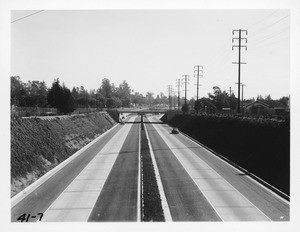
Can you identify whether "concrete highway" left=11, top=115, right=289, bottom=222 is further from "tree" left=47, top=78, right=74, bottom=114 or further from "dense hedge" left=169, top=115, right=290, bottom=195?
"tree" left=47, top=78, right=74, bottom=114

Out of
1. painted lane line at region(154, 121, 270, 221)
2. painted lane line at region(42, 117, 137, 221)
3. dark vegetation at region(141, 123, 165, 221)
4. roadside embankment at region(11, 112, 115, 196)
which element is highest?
roadside embankment at region(11, 112, 115, 196)

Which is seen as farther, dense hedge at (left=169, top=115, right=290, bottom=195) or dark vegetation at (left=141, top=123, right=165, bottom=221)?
dense hedge at (left=169, top=115, right=290, bottom=195)

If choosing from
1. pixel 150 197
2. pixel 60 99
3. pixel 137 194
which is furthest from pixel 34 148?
pixel 60 99

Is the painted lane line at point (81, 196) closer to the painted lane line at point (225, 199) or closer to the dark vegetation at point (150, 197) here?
the dark vegetation at point (150, 197)

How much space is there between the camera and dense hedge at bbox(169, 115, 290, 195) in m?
28.2

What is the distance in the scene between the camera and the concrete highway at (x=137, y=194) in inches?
787

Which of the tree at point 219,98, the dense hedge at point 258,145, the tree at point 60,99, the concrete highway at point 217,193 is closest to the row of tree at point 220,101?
the tree at point 219,98

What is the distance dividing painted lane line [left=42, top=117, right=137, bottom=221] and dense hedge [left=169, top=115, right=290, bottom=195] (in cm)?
1447

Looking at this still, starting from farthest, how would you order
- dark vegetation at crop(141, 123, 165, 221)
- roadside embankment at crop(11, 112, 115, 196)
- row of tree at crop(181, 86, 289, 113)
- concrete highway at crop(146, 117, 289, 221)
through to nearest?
1. row of tree at crop(181, 86, 289, 113)
2. roadside embankment at crop(11, 112, 115, 196)
3. concrete highway at crop(146, 117, 289, 221)
4. dark vegetation at crop(141, 123, 165, 221)

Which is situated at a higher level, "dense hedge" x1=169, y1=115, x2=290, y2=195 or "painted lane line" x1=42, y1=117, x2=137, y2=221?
"dense hedge" x1=169, y1=115, x2=290, y2=195

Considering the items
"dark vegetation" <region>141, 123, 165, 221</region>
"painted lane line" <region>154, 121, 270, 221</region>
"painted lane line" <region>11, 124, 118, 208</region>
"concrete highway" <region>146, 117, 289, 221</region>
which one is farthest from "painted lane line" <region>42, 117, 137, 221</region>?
"painted lane line" <region>154, 121, 270, 221</region>

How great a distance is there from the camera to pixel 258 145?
3578 cm

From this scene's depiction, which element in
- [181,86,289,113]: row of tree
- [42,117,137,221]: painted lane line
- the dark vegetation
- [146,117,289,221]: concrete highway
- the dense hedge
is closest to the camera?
the dark vegetation
